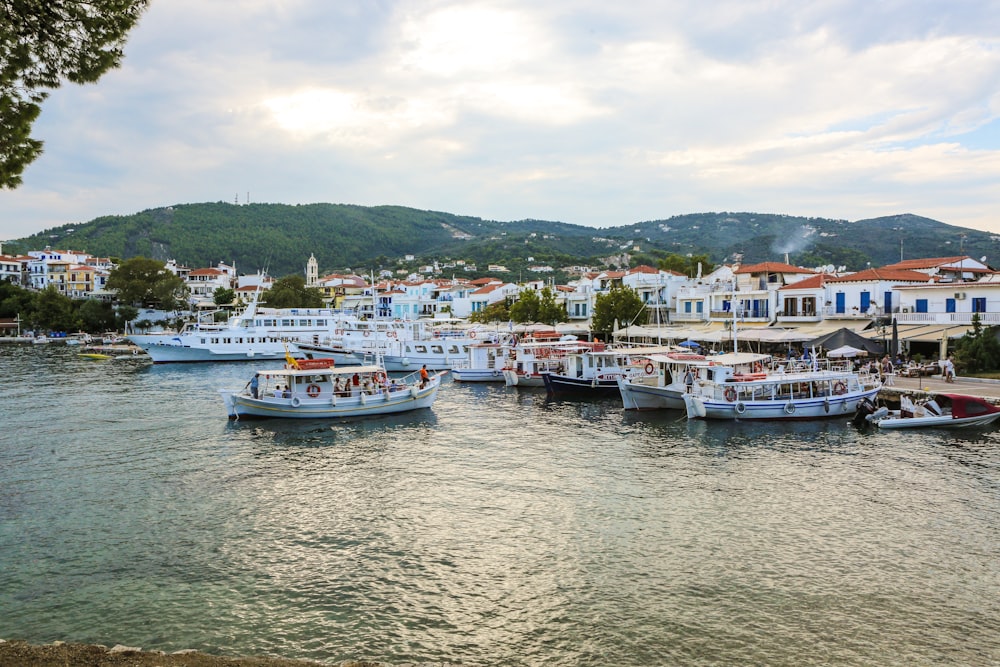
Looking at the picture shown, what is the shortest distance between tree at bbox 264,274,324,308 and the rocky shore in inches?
3746

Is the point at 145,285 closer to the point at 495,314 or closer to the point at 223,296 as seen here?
the point at 223,296

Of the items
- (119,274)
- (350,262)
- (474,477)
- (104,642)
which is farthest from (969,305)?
(350,262)

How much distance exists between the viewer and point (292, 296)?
102m

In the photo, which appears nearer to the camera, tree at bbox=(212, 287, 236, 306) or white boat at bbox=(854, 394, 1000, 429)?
white boat at bbox=(854, 394, 1000, 429)

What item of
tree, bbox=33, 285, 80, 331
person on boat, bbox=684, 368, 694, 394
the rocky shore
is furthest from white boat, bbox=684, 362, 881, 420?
tree, bbox=33, 285, 80, 331

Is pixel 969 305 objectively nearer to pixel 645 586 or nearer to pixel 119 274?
pixel 645 586

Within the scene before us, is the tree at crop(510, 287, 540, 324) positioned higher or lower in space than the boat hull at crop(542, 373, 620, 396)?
higher

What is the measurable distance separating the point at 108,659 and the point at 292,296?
97429mm

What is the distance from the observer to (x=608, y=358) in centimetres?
4088

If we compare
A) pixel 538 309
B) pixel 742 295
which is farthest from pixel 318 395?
pixel 538 309

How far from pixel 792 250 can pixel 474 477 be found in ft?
572

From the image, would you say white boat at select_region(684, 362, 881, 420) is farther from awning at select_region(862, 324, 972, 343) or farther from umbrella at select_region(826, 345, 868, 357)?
awning at select_region(862, 324, 972, 343)

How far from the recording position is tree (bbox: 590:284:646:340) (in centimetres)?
5984


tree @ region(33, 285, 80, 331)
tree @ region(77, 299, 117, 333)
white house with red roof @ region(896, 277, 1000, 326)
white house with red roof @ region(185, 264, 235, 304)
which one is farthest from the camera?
white house with red roof @ region(185, 264, 235, 304)
